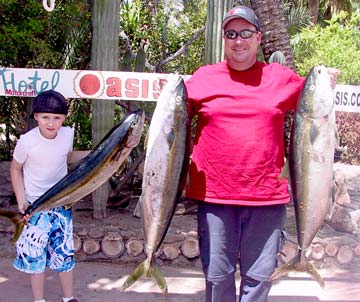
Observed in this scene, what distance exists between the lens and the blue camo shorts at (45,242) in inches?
143

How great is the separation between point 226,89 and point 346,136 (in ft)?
30.2

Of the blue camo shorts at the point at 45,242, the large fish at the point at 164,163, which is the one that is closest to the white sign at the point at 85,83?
the blue camo shorts at the point at 45,242

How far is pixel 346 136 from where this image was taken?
11516 millimetres

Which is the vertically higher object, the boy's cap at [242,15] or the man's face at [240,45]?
the boy's cap at [242,15]

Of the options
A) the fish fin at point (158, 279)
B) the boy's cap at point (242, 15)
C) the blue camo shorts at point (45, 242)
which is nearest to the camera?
the boy's cap at point (242, 15)

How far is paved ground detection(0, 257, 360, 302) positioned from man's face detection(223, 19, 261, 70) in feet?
7.66

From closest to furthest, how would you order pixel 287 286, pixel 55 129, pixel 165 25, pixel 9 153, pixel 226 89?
pixel 226 89, pixel 55 129, pixel 287 286, pixel 9 153, pixel 165 25

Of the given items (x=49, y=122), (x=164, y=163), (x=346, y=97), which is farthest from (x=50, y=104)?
(x=346, y=97)

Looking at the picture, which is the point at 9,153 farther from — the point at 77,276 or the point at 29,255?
the point at 29,255

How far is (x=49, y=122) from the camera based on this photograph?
11.5 feet

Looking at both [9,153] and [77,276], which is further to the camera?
[9,153]

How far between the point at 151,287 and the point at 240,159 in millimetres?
2250

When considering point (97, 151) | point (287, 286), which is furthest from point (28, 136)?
point (287, 286)

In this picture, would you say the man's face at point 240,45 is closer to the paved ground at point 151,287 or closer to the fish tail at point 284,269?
the fish tail at point 284,269
